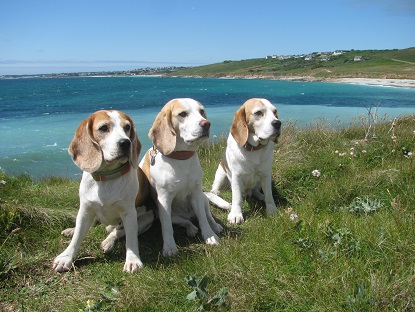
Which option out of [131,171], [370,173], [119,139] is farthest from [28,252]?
[370,173]

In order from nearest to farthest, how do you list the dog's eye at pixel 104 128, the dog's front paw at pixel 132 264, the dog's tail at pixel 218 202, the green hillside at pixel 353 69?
the dog's eye at pixel 104 128
the dog's front paw at pixel 132 264
the dog's tail at pixel 218 202
the green hillside at pixel 353 69

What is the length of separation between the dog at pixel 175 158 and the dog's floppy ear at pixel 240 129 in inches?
37.1

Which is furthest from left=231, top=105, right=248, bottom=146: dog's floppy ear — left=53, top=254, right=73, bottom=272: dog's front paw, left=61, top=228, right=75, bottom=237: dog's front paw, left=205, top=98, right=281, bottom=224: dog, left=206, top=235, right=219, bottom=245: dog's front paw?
left=53, top=254, right=73, bottom=272: dog's front paw

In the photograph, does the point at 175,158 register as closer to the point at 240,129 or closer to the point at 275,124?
the point at 240,129

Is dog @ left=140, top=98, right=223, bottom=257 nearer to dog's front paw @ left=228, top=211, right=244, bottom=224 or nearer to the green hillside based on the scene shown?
dog's front paw @ left=228, top=211, right=244, bottom=224

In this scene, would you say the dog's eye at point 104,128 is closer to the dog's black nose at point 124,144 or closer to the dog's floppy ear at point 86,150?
the dog's floppy ear at point 86,150

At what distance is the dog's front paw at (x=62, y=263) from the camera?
3.63 metres

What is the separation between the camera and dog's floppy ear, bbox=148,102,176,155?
13.0ft

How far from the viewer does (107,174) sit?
3.53m

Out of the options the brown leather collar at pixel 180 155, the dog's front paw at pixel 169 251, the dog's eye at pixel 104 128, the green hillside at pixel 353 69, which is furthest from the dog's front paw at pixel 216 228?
the green hillside at pixel 353 69

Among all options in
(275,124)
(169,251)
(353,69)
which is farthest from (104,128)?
(353,69)

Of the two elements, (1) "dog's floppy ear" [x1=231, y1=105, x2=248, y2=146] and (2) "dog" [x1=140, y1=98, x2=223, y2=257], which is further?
(1) "dog's floppy ear" [x1=231, y1=105, x2=248, y2=146]

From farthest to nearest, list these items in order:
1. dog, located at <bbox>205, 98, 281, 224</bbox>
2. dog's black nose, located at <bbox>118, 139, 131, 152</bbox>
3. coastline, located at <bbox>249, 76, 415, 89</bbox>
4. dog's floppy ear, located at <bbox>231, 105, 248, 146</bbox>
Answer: coastline, located at <bbox>249, 76, 415, 89</bbox>, dog's floppy ear, located at <bbox>231, 105, 248, 146</bbox>, dog, located at <bbox>205, 98, 281, 224</bbox>, dog's black nose, located at <bbox>118, 139, 131, 152</bbox>

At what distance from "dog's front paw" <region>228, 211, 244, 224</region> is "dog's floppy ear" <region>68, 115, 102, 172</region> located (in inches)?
89.1
